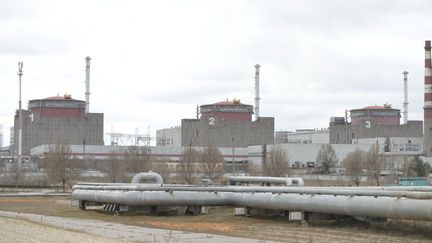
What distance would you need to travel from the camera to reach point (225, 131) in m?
165

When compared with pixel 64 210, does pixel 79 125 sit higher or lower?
higher

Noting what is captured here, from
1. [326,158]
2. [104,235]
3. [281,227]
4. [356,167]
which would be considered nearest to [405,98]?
[326,158]

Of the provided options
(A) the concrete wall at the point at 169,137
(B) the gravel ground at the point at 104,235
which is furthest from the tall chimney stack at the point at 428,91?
(B) the gravel ground at the point at 104,235

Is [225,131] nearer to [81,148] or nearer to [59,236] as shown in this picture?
[81,148]

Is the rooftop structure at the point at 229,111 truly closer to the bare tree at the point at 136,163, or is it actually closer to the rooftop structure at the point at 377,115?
the rooftop structure at the point at 377,115

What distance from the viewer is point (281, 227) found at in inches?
1049

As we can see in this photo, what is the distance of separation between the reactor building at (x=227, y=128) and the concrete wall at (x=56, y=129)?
75.0ft

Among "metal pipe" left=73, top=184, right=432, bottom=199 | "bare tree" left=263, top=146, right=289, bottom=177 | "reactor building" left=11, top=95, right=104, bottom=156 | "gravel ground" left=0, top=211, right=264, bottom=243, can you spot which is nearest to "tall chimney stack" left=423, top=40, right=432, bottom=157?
"bare tree" left=263, top=146, right=289, bottom=177

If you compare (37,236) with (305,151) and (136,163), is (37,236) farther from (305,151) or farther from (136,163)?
(305,151)

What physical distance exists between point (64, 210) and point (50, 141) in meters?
117

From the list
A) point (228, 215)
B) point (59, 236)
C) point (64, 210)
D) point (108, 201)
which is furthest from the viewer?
point (64, 210)

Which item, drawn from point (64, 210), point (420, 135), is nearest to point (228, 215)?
point (64, 210)

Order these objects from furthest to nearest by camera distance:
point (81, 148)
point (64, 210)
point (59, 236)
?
point (81, 148)
point (64, 210)
point (59, 236)

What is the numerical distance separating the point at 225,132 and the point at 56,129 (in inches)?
1564
